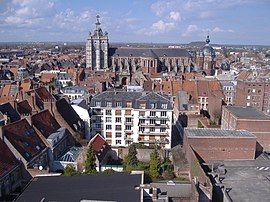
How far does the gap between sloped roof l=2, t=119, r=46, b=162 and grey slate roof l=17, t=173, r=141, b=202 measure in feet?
26.7

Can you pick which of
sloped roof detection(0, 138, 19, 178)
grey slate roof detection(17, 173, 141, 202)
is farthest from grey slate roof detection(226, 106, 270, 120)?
sloped roof detection(0, 138, 19, 178)

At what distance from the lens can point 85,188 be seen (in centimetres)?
2797

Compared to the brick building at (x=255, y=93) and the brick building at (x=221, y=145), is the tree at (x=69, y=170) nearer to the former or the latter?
the brick building at (x=221, y=145)

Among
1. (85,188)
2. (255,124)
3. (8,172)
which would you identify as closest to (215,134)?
(255,124)

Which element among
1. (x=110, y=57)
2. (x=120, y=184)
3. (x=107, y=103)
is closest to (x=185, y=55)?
(x=110, y=57)

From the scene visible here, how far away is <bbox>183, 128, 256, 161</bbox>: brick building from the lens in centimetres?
4522

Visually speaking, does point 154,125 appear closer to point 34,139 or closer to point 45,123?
point 45,123

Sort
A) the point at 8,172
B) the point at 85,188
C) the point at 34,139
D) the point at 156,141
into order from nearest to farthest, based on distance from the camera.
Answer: the point at 85,188 < the point at 8,172 < the point at 34,139 < the point at 156,141

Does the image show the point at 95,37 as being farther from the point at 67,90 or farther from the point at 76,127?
the point at 76,127

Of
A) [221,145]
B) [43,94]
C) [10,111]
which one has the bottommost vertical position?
[221,145]

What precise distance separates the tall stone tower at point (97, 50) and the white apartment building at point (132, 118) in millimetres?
76497

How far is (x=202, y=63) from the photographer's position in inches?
5192

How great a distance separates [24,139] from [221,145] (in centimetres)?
2677

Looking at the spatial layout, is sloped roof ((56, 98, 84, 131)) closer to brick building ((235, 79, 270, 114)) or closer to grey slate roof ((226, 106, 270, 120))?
grey slate roof ((226, 106, 270, 120))
